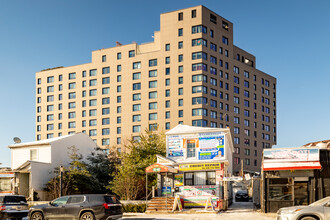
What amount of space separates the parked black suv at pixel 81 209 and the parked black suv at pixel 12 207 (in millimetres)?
2585

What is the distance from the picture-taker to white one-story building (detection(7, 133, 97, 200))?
3747 cm

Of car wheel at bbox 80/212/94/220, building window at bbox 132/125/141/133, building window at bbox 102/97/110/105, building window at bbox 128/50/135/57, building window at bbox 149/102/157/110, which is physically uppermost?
building window at bbox 128/50/135/57

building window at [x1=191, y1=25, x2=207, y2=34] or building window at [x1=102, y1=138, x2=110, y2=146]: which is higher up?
building window at [x1=191, y1=25, x2=207, y2=34]

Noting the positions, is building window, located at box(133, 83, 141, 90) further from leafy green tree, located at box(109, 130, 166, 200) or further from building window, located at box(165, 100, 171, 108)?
leafy green tree, located at box(109, 130, 166, 200)

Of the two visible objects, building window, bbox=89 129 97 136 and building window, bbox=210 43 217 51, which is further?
building window, bbox=89 129 97 136

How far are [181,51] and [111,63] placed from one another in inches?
714

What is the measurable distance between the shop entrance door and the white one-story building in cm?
2418

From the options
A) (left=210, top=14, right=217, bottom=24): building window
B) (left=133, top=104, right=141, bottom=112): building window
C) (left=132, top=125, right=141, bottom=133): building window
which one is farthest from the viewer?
(left=133, top=104, right=141, bottom=112): building window

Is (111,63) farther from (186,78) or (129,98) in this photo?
(186,78)

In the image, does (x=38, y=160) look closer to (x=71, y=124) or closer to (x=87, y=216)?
(x=87, y=216)

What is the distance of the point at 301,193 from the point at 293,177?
45.5 inches

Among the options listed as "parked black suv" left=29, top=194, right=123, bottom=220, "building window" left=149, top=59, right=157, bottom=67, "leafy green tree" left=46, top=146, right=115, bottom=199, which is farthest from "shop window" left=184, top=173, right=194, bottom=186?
"building window" left=149, top=59, right=157, bottom=67

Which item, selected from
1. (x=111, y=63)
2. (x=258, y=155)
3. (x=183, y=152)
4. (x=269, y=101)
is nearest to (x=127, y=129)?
(x=111, y=63)

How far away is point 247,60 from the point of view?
96.9 metres
